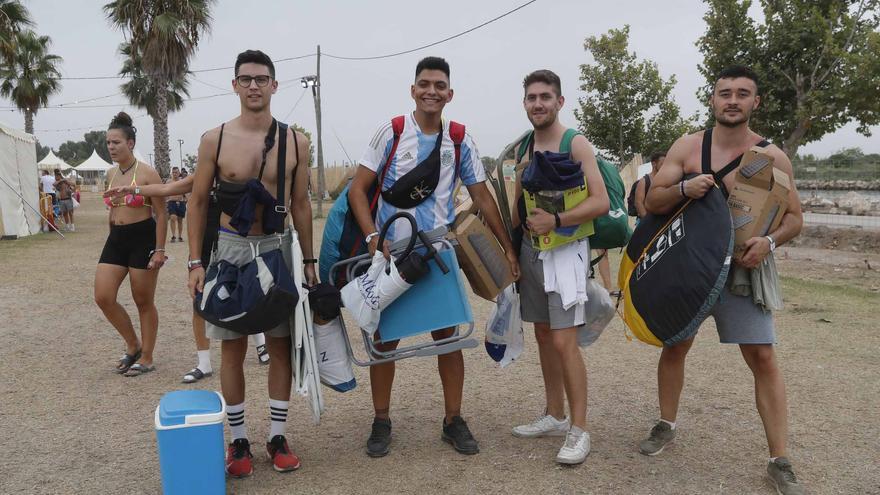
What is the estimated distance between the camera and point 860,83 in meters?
14.0

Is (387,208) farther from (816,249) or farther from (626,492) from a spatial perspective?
(816,249)

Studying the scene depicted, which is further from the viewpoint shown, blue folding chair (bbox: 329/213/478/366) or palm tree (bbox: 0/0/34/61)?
palm tree (bbox: 0/0/34/61)

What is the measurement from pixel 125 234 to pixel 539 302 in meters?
3.49

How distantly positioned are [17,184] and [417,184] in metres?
18.5

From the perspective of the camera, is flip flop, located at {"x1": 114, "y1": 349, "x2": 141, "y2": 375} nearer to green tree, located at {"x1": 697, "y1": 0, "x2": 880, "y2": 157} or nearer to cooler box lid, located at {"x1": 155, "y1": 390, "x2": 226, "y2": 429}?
cooler box lid, located at {"x1": 155, "y1": 390, "x2": 226, "y2": 429}

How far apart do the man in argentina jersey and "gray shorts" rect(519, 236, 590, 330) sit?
8 cm

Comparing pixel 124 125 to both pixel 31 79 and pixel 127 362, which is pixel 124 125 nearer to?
pixel 127 362

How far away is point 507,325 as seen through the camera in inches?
162

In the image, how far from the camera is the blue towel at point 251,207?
3.38 metres

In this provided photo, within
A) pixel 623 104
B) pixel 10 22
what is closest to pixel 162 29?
pixel 10 22

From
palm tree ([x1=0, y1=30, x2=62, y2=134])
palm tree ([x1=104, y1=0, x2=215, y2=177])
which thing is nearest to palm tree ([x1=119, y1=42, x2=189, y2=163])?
palm tree ([x1=0, y1=30, x2=62, y2=134])

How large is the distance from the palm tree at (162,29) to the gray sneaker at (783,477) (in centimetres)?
2252

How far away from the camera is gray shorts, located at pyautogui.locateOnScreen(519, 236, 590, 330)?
3.81 metres

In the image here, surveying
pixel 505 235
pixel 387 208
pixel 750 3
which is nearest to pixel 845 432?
pixel 505 235
